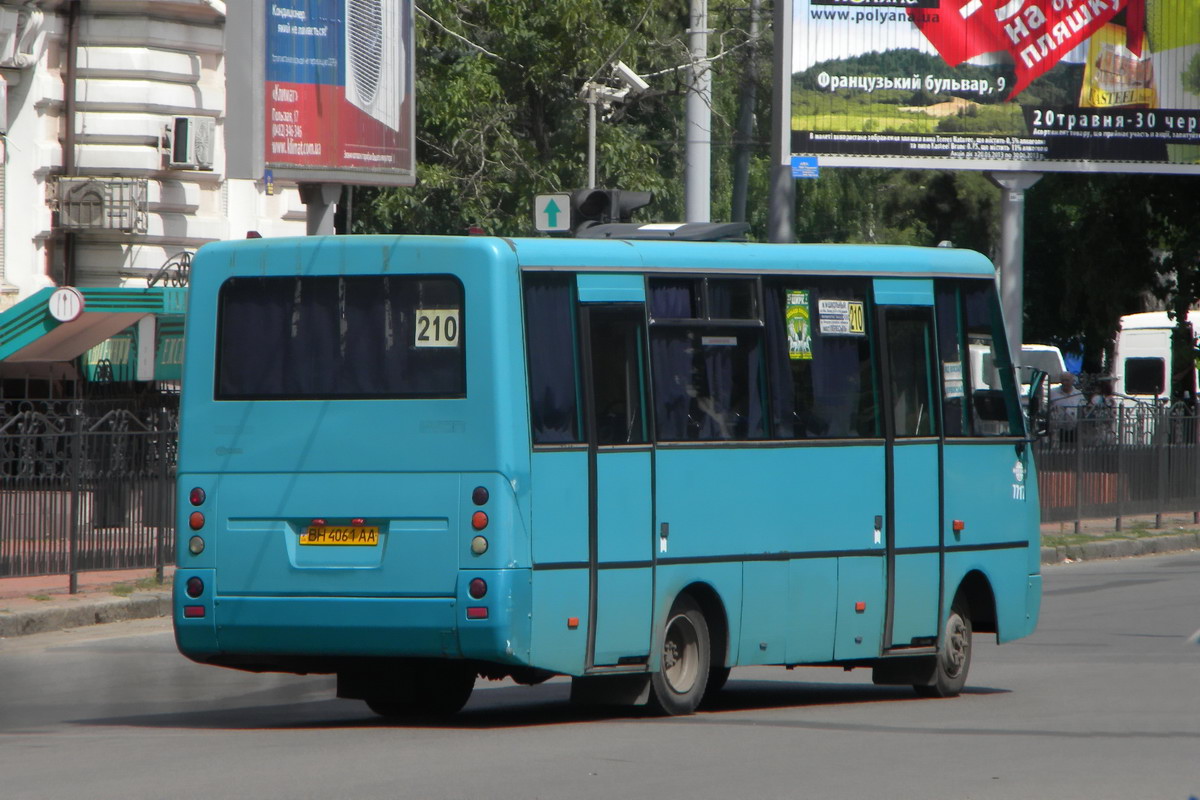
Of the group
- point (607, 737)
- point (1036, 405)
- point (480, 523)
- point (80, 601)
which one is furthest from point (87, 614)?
point (1036, 405)

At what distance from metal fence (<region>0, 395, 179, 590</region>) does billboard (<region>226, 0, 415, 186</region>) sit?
2938 millimetres

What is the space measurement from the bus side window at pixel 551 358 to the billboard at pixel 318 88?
29.4 ft

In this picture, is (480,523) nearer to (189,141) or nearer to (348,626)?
(348,626)

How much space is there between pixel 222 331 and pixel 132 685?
3.13 metres

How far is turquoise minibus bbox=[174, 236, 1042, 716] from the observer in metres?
9.27

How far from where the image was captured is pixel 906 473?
11.2 metres

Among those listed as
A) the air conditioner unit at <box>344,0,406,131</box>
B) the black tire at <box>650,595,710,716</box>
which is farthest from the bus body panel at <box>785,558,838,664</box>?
the air conditioner unit at <box>344,0,406,131</box>

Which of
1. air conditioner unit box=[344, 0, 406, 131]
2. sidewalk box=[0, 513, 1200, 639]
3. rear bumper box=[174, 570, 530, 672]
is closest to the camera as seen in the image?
rear bumper box=[174, 570, 530, 672]

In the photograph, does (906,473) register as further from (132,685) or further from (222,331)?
(132,685)

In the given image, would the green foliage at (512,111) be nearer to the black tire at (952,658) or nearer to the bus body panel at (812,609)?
the black tire at (952,658)

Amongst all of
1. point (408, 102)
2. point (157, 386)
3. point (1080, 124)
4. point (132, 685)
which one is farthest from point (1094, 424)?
point (132, 685)

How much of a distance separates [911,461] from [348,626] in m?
3.55

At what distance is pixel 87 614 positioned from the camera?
1499 centimetres

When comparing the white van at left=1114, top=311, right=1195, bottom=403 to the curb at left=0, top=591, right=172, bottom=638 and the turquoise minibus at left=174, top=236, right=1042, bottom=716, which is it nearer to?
the curb at left=0, top=591, right=172, bottom=638
